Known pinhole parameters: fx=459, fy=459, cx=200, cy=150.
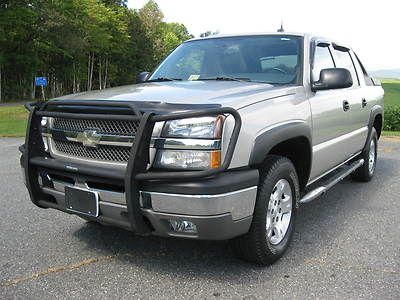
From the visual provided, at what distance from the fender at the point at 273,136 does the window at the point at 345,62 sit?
5.63 ft

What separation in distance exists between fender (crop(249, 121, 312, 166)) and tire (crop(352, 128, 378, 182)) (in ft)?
8.71

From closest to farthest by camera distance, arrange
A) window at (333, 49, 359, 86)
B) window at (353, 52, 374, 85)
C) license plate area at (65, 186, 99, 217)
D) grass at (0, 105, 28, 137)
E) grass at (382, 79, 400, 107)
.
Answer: license plate area at (65, 186, 99, 217)
window at (333, 49, 359, 86)
window at (353, 52, 374, 85)
grass at (0, 105, 28, 137)
grass at (382, 79, 400, 107)

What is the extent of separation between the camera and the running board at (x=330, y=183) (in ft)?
13.2

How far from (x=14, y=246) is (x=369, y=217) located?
3481mm

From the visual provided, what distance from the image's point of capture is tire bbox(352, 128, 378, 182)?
6160 millimetres

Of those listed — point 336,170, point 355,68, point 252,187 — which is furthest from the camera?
point 355,68

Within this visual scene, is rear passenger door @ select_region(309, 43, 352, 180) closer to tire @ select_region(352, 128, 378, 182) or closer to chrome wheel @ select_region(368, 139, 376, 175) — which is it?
tire @ select_region(352, 128, 378, 182)

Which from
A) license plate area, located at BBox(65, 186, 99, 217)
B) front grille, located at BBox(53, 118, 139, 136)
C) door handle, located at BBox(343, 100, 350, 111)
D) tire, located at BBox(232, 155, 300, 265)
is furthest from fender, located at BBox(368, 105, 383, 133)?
license plate area, located at BBox(65, 186, 99, 217)

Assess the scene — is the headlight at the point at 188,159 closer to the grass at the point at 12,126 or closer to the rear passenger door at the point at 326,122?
the rear passenger door at the point at 326,122

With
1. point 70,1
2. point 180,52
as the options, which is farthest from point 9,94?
point 180,52

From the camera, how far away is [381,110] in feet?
21.7

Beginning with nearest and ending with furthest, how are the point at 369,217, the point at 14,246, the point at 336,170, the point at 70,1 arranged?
the point at 14,246
the point at 369,217
the point at 336,170
the point at 70,1

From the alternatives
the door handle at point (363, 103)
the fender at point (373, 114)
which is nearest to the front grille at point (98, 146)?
the door handle at point (363, 103)

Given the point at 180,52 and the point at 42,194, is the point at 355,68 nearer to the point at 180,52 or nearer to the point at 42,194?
the point at 180,52
